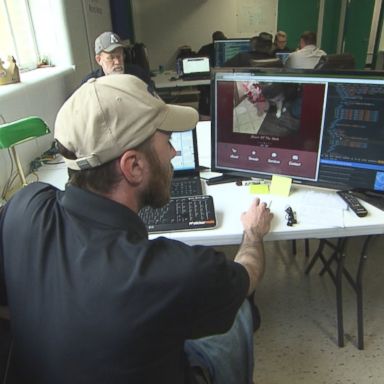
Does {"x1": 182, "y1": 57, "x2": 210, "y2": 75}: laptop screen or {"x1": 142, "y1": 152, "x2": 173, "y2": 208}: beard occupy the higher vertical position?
{"x1": 142, "y1": 152, "x2": 173, "y2": 208}: beard

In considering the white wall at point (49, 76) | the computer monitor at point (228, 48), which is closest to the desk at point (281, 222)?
the white wall at point (49, 76)

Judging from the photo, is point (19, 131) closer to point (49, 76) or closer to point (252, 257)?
point (252, 257)

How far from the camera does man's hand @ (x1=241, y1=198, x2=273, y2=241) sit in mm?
1138

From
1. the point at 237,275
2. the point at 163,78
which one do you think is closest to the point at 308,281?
the point at 237,275

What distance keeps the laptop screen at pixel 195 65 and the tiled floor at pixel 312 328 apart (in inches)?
130

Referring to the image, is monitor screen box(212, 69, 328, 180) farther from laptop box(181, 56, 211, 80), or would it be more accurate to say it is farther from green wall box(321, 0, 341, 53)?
green wall box(321, 0, 341, 53)

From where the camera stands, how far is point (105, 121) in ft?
2.40

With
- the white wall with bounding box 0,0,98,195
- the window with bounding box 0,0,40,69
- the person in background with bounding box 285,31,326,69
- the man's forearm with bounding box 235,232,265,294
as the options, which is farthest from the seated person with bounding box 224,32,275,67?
the man's forearm with bounding box 235,232,265,294

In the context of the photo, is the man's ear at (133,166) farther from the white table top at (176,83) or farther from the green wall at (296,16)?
the green wall at (296,16)

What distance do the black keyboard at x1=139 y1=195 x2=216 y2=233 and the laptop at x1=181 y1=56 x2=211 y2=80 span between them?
383 centimetres

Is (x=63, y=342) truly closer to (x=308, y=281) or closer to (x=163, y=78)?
(x=308, y=281)

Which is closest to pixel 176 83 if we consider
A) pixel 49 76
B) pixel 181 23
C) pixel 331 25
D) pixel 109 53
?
pixel 109 53

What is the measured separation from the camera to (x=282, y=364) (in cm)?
156

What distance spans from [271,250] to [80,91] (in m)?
1.83
